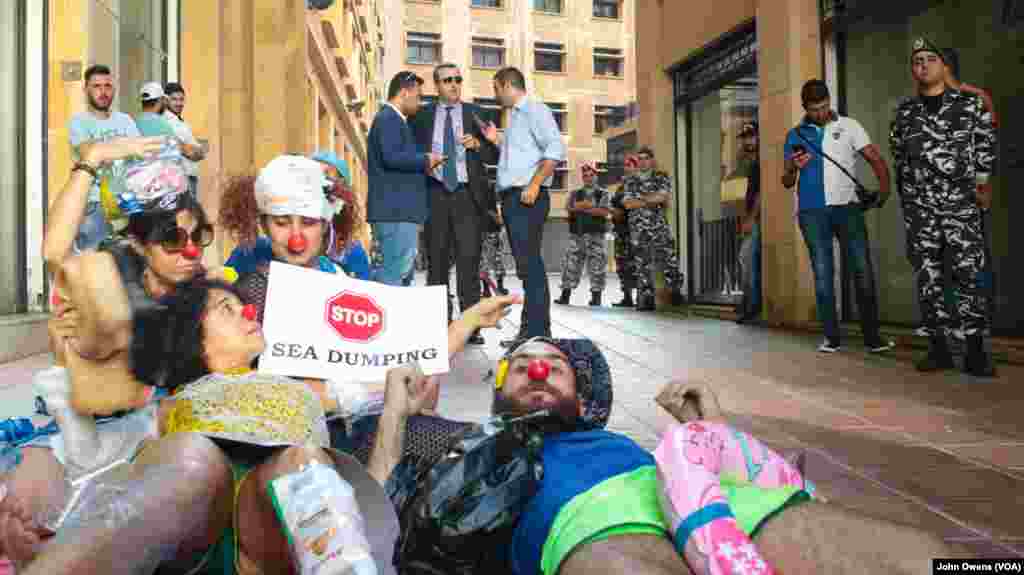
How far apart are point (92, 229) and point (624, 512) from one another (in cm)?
154

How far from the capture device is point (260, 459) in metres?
1.88

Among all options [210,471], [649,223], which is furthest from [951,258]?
[649,223]

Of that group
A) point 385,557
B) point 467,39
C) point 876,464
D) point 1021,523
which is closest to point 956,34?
point 876,464

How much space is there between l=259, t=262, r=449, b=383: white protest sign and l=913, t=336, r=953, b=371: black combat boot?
395cm

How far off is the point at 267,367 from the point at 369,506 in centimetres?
72

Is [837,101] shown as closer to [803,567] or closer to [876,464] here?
[876,464]

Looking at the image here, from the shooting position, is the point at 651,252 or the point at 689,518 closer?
the point at 689,518

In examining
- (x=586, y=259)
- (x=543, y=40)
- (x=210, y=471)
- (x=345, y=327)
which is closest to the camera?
(x=210, y=471)

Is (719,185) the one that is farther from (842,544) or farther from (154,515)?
(154,515)

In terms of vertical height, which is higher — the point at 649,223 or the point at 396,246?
the point at 649,223

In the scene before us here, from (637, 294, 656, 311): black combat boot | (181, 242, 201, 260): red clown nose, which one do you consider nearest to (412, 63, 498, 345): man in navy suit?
(181, 242, 201, 260): red clown nose

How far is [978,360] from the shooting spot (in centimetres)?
541

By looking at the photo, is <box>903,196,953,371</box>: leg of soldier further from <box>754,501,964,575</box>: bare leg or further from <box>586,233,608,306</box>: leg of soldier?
<box>586,233,608,306</box>: leg of soldier

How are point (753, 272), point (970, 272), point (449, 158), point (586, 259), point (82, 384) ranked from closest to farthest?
point (82, 384)
point (970, 272)
point (449, 158)
point (753, 272)
point (586, 259)
